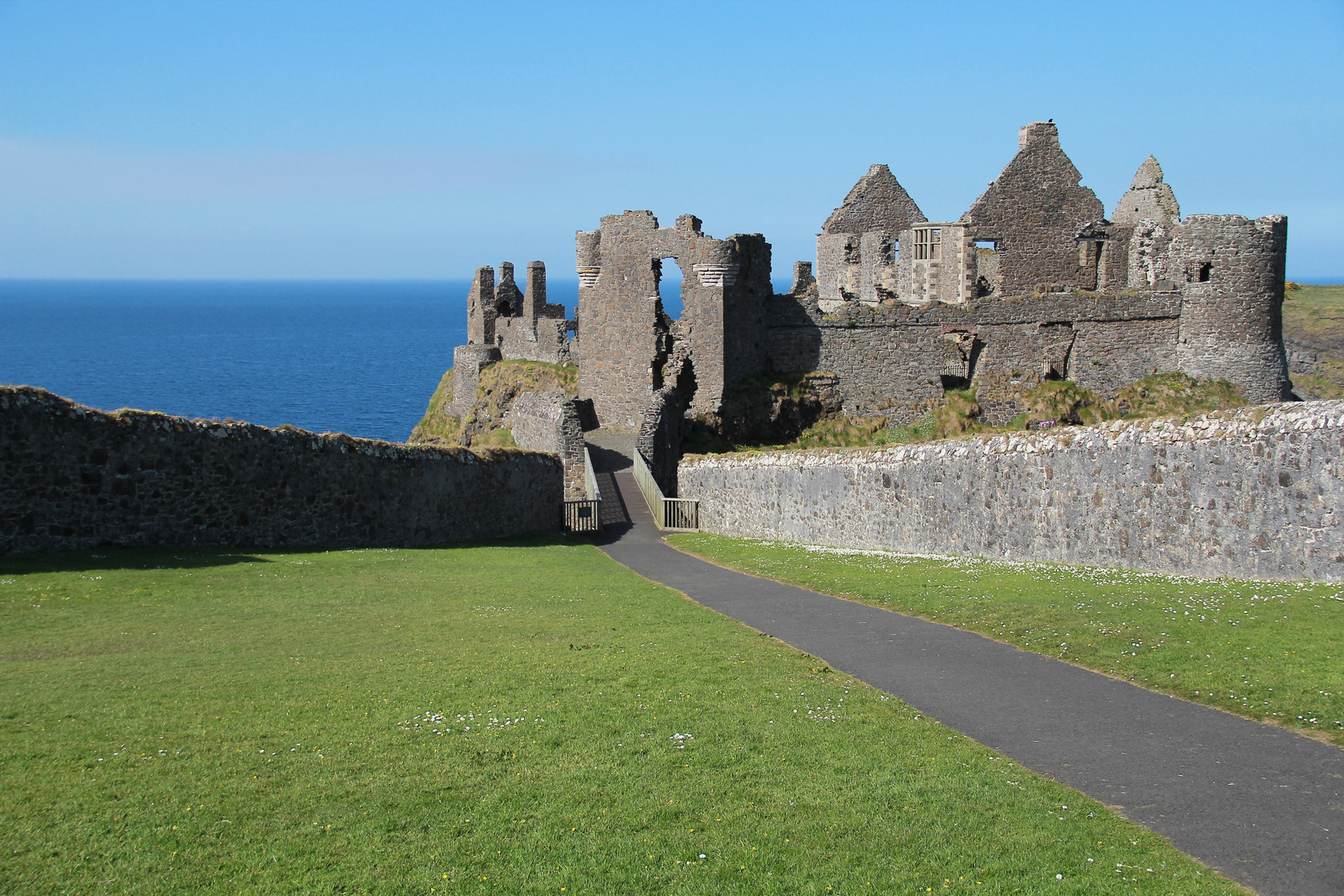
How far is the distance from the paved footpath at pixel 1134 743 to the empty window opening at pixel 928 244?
32.6 meters

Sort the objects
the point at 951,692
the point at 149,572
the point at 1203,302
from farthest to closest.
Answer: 1. the point at 1203,302
2. the point at 149,572
3. the point at 951,692

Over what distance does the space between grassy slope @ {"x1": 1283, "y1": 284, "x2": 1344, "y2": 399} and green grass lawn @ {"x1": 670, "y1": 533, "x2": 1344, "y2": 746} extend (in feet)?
126

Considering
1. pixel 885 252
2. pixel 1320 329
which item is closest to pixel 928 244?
pixel 885 252

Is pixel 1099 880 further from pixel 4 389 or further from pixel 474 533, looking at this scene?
pixel 474 533

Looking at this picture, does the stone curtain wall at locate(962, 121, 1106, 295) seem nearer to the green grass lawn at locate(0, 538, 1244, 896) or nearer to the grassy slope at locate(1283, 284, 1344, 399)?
the grassy slope at locate(1283, 284, 1344, 399)

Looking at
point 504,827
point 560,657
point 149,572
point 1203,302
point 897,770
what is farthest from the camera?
point 1203,302

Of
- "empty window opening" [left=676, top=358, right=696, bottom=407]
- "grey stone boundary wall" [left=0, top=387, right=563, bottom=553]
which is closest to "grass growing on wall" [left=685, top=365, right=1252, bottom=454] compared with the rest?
"empty window opening" [left=676, top=358, right=696, bottom=407]

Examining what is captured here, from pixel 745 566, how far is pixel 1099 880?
49.3ft

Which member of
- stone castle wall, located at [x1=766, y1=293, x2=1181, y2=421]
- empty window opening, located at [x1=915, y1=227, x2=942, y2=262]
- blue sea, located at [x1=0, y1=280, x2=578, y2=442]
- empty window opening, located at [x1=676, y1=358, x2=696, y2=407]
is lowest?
blue sea, located at [x1=0, y1=280, x2=578, y2=442]

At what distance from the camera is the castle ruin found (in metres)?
39.7

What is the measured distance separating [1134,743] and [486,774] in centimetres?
562

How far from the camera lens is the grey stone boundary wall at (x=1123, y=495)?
571 inches

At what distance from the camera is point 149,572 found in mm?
15961

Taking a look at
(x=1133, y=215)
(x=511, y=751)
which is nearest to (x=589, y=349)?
(x=1133, y=215)
